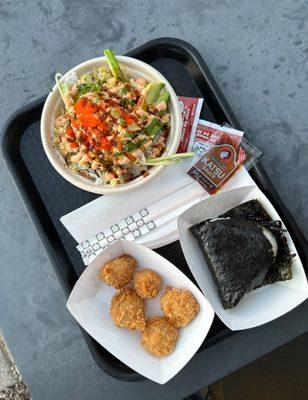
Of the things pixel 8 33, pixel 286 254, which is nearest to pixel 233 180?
pixel 286 254

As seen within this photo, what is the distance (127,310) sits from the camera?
1461mm

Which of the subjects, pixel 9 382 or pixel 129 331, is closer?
pixel 129 331

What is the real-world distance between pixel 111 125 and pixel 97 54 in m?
0.49

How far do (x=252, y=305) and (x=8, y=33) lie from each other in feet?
4.15

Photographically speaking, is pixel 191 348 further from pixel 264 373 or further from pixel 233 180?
pixel 264 373

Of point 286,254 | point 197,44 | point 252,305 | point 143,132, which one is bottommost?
point 252,305

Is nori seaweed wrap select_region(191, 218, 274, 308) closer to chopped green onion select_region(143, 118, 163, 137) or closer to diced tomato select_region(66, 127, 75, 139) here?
chopped green onion select_region(143, 118, 163, 137)

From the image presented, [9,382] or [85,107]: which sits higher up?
[85,107]

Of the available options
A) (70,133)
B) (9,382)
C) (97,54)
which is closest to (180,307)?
(70,133)

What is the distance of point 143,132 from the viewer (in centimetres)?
136

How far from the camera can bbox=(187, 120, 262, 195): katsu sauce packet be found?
1.52 metres

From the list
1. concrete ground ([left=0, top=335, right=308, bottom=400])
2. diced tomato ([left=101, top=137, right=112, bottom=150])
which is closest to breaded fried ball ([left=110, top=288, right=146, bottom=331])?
diced tomato ([left=101, top=137, right=112, bottom=150])

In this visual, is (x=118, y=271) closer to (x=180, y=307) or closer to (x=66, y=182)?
(x=180, y=307)

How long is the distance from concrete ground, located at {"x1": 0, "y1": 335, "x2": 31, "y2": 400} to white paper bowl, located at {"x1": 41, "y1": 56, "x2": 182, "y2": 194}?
3.51 feet
